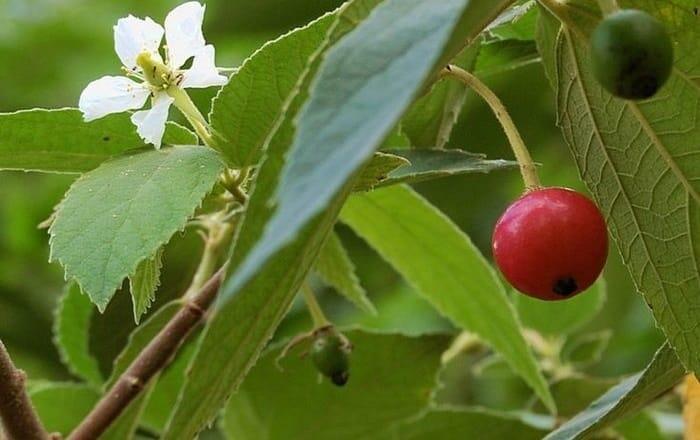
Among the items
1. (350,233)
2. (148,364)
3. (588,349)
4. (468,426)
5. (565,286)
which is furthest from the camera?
(350,233)

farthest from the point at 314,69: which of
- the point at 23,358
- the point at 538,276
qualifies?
the point at 23,358

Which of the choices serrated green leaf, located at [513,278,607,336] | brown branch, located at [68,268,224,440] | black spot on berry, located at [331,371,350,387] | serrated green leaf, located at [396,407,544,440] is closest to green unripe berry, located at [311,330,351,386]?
black spot on berry, located at [331,371,350,387]

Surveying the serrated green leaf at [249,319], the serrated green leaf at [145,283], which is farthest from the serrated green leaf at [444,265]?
the serrated green leaf at [249,319]

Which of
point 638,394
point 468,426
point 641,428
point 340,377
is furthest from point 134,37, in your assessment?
point 641,428

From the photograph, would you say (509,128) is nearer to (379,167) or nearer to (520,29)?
(379,167)

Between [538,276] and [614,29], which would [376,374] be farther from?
[614,29]

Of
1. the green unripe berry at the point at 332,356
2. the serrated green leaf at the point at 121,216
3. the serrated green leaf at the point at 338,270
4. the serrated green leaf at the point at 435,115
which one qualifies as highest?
the serrated green leaf at the point at 435,115

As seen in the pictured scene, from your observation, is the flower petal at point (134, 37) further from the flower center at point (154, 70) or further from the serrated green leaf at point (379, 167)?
the serrated green leaf at point (379, 167)
